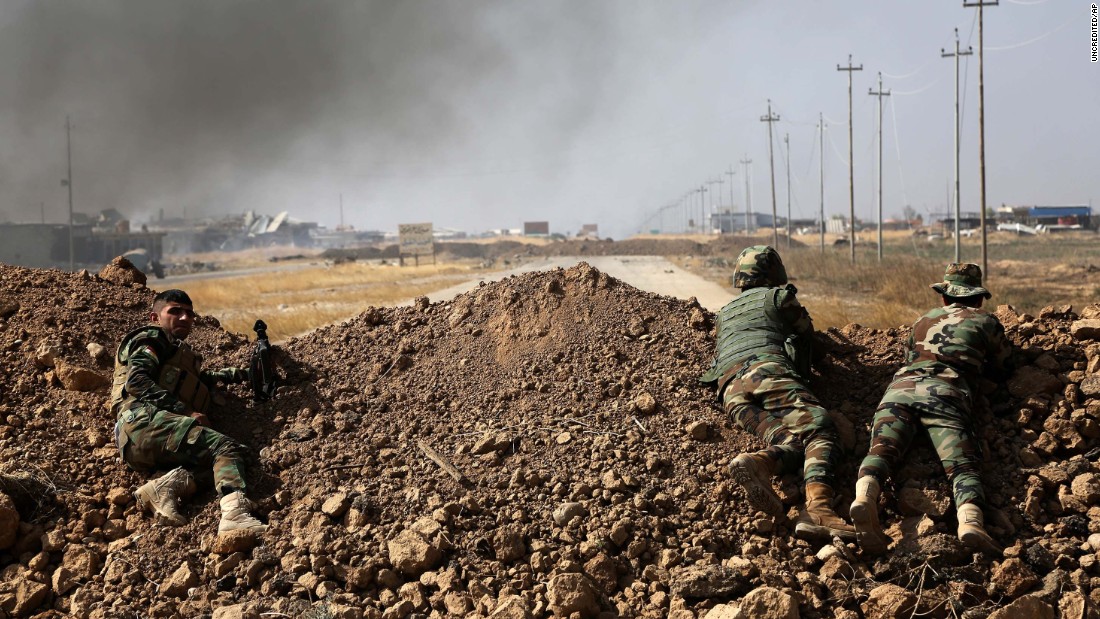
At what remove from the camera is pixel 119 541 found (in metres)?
4.81

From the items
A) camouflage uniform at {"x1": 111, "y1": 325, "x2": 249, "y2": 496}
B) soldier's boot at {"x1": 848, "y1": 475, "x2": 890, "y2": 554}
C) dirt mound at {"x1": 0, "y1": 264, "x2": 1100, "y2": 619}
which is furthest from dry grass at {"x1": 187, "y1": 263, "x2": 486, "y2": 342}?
Answer: soldier's boot at {"x1": 848, "y1": 475, "x2": 890, "y2": 554}

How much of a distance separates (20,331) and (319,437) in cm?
299

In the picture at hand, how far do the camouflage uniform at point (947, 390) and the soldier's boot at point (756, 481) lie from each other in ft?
1.62

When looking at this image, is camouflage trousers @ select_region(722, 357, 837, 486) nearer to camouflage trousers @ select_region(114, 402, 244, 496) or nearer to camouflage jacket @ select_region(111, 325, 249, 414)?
camouflage trousers @ select_region(114, 402, 244, 496)

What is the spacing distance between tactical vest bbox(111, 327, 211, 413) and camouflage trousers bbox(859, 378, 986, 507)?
404cm

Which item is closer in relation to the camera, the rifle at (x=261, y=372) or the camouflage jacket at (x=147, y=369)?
the camouflage jacket at (x=147, y=369)

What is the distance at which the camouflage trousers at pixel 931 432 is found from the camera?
15.4 feet

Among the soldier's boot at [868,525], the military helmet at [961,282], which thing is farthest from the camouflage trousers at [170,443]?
the military helmet at [961,282]

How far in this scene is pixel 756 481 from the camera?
14.9 ft

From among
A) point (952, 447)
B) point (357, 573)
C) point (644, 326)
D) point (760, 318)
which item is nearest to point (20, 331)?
point (357, 573)

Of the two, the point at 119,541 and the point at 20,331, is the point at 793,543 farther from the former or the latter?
the point at 20,331

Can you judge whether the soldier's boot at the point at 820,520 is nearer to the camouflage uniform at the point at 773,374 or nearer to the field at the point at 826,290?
the camouflage uniform at the point at 773,374

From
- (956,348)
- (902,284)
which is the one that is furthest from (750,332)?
(902,284)

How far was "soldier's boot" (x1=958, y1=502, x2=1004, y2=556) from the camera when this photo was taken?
431cm
